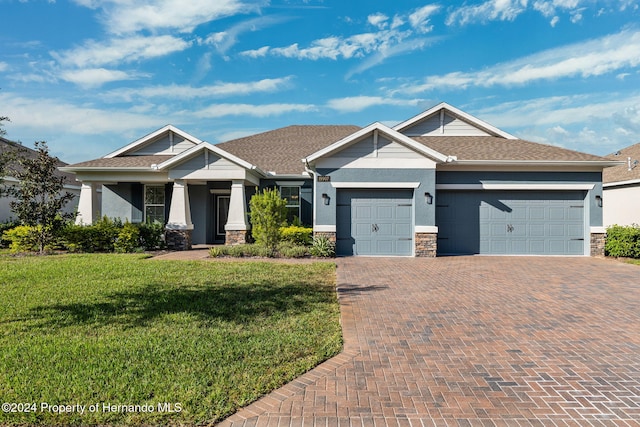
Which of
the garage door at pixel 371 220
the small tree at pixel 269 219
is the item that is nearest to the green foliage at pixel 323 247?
the garage door at pixel 371 220

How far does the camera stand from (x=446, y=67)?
17312mm

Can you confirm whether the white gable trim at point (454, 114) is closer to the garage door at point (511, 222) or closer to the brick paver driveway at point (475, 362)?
the garage door at point (511, 222)

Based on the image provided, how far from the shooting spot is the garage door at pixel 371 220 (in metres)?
13.3

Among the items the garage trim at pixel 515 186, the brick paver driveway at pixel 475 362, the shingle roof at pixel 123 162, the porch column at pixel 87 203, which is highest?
the shingle roof at pixel 123 162

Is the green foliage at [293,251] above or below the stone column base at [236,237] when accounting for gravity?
below

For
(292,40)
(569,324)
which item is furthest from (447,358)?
(292,40)

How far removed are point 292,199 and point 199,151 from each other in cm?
455

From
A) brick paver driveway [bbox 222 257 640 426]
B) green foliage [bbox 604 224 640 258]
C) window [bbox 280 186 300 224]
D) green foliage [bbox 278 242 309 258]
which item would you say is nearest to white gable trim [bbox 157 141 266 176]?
window [bbox 280 186 300 224]

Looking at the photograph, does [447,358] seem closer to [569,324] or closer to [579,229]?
[569,324]

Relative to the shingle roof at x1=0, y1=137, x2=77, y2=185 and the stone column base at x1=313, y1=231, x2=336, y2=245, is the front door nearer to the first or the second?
the shingle roof at x1=0, y1=137, x2=77, y2=185

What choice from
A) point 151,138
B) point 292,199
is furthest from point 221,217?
point 151,138

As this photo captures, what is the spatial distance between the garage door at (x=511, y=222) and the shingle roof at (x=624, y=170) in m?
7.06

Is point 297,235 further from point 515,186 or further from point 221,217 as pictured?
point 515,186

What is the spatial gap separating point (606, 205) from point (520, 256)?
424 inches
